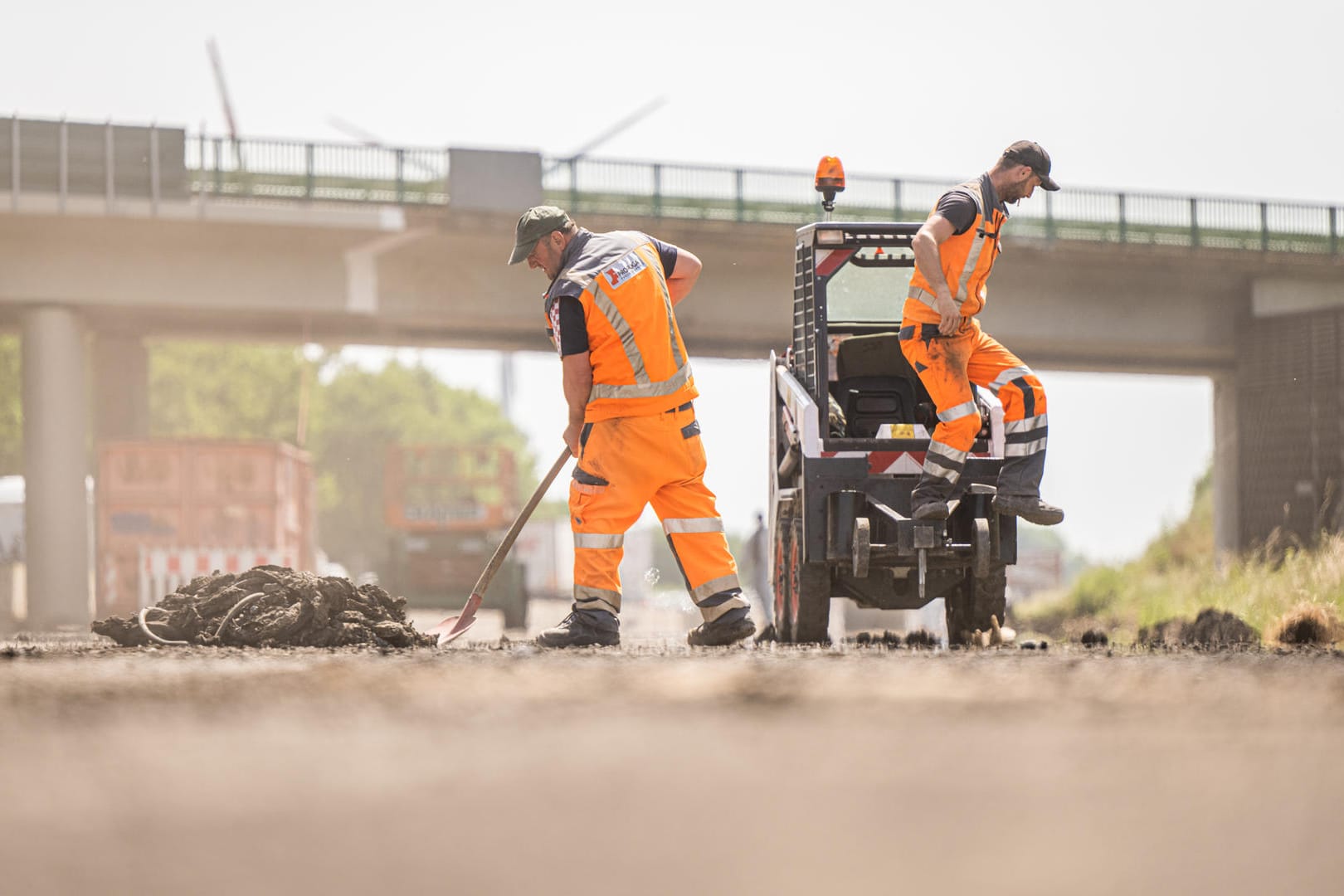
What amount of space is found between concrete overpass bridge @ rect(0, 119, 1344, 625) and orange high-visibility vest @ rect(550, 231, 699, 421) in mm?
18384

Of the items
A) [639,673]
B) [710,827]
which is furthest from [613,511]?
[710,827]

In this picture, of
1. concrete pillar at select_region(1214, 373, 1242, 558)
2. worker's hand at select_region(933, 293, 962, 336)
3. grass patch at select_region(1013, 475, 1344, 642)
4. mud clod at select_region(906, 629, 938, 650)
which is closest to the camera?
worker's hand at select_region(933, 293, 962, 336)

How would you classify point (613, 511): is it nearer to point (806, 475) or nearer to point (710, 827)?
point (806, 475)

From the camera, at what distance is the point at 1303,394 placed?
2620 centimetres

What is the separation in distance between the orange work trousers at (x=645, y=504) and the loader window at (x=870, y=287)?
1.80m

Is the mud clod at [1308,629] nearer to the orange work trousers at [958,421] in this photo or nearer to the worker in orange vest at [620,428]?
the orange work trousers at [958,421]

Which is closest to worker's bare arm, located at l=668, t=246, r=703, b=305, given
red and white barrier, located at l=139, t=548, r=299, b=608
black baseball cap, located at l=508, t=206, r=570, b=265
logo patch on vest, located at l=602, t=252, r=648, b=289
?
logo patch on vest, located at l=602, t=252, r=648, b=289

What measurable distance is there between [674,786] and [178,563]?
1829 centimetres

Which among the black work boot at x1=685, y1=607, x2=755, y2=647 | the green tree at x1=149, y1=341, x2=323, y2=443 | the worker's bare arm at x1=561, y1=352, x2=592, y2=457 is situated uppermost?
the green tree at x1=149, y1=341, x2=323, y2=443

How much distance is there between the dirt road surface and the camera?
2.43m

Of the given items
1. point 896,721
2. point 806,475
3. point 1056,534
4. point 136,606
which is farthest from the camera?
point 1056,534

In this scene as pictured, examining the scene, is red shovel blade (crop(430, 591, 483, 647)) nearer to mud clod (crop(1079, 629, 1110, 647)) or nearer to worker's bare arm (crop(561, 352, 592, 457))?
worker's bare arm (crop(561, 352, 592, 457))

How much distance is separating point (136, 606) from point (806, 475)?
14.4 metres

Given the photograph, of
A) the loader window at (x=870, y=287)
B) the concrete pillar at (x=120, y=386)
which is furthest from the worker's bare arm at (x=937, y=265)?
the concrete pillar at (x=120, y=386)
